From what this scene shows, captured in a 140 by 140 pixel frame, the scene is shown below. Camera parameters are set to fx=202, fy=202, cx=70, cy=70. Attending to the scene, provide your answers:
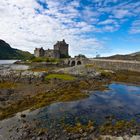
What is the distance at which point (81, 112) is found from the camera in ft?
93.4

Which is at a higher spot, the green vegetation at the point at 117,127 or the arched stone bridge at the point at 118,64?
the arched stone bridge at the point at 118,64

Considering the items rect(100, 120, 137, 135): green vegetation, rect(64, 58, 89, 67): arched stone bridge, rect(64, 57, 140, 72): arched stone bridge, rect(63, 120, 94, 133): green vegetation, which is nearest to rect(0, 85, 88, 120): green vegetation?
rect(63, 120, 94, 133): green vegetation

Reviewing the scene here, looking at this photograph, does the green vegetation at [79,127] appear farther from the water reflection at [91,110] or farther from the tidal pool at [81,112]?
the water reflection at [91,110]

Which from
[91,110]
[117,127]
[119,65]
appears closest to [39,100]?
[91,110]

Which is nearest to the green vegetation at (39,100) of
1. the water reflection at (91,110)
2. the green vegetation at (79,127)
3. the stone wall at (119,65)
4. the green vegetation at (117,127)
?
the water reflection at (91,110)

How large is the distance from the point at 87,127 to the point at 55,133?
3778 mm

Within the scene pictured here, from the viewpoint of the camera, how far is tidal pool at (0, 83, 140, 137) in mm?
24797

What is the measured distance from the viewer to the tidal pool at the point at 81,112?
976 inches

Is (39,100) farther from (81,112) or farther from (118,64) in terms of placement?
(118,64)

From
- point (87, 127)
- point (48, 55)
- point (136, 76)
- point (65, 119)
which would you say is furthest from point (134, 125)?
point (48, 55)

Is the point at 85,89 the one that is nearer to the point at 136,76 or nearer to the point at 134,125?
the point at 134,125

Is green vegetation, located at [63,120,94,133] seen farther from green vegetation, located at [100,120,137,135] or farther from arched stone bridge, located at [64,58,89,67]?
arched stone bridge, located at [64,58,89,67]

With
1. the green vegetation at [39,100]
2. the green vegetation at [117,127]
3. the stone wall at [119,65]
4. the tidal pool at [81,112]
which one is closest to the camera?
the green vegetation at [117,127]

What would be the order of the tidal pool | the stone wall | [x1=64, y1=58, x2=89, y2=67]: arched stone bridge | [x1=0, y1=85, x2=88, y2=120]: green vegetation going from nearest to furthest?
1. the tidal pool
2. [x1=0, y1=85, x2=88, y2=120]: green vegetation
3. the stone wall
4. [x1=64, y1=58, x2=89, y2=67]: arched stone bridge
